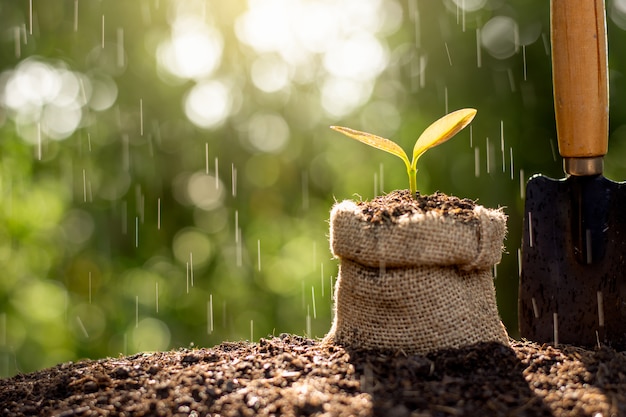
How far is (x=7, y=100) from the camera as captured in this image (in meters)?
7.94

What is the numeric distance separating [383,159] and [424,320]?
294 inches

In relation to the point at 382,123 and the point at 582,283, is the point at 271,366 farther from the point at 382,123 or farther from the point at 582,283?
the point at 382,123

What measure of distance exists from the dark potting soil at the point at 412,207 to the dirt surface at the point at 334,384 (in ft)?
1.46

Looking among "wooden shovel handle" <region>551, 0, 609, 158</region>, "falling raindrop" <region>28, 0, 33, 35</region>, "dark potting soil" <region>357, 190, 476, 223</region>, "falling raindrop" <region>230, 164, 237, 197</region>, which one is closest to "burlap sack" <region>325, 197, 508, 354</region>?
"dark potting soil" <region>357, 190, 476, 223</region>

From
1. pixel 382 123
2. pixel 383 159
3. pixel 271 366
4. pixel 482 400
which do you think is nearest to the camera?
pixel 482 400

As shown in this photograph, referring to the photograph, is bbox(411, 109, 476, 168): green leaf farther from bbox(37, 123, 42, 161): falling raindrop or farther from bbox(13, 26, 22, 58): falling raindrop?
bbox(37, 123, 42, 161): falling raindrop

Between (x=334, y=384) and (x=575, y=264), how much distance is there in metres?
1.42

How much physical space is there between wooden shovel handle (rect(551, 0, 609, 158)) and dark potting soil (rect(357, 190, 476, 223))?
2.34ft

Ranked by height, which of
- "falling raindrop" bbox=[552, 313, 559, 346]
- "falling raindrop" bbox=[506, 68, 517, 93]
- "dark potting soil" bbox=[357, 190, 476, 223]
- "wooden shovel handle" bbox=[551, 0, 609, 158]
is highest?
"falling raindrop" bbox=[506, 68, 517, 93]

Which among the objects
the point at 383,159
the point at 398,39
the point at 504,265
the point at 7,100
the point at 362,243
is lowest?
the point at 504,265

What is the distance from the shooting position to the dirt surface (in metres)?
1.83

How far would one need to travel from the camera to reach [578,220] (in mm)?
2955

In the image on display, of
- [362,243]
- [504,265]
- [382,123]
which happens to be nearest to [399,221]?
[362,243]

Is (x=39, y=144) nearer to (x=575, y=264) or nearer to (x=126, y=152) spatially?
(x=126, y=152)
